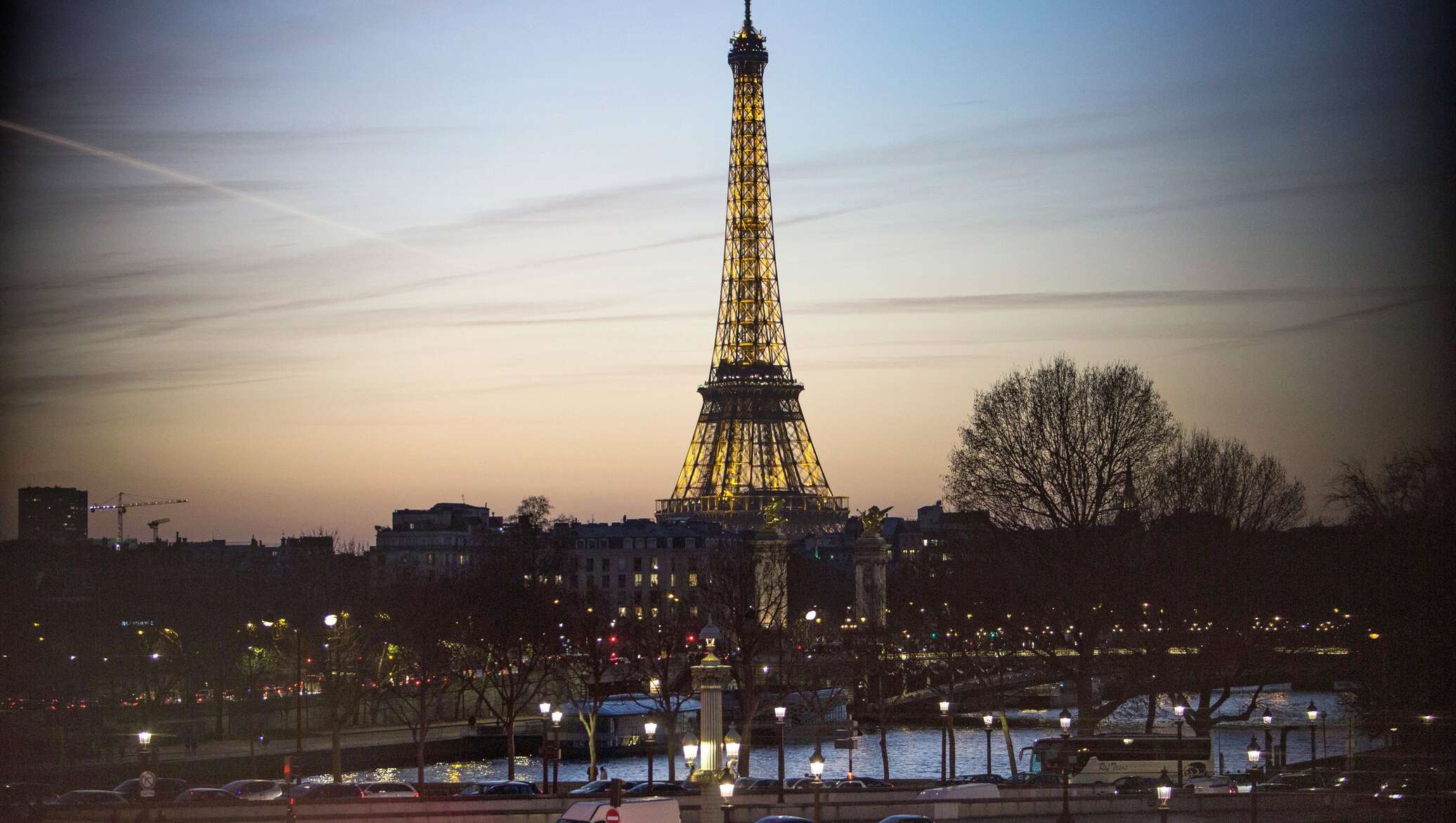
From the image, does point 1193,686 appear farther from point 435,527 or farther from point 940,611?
point 435,527

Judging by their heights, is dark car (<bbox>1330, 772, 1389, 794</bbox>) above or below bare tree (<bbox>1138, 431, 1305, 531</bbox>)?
below

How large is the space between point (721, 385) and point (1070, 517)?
263 feet

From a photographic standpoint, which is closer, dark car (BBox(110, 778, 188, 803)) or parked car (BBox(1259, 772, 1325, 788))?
parked car (BBox(1259, 772, 1325, 788))

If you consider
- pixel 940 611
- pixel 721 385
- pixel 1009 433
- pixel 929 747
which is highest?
pixel 721 385

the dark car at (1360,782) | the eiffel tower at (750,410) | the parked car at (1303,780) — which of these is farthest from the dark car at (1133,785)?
the eiffel tower at (750,410)

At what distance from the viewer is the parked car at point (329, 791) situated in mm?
38906

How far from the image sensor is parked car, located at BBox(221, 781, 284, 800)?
4047 centimetres

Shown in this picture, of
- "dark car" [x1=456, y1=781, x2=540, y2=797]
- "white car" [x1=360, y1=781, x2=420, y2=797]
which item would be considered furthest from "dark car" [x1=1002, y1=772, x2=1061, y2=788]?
"white car" [x1=360, y1=781, x2=420, y2=797]

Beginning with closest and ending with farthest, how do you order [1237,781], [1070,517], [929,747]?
[1237,781] < [1070,517] < [929,747]

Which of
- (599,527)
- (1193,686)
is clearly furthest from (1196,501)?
(599,527)

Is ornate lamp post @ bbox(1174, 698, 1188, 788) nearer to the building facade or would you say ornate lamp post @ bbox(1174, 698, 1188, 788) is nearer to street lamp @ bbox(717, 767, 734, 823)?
street lamp @ bbox(717, 767, 734, 823)

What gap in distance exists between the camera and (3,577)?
7306 cm

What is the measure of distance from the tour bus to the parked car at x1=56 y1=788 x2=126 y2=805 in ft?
73.4

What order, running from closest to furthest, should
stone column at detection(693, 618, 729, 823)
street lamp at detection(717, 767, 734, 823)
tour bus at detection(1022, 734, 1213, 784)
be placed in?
street lamp at detection(717, 767, 734, 823) → stone column at detection(693, 618, 729, 823) → tour bus at detection(1022, 734, 1213, 784)
